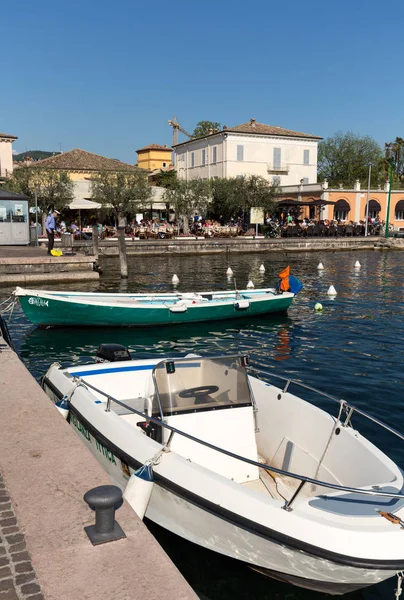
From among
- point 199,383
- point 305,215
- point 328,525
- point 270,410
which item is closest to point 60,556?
point 328,525

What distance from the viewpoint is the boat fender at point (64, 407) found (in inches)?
274

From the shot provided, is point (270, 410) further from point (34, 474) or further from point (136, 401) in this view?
point (34, 474)

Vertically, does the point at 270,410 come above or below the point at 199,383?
below

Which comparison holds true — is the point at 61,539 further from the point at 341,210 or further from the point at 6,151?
the point at 6,151

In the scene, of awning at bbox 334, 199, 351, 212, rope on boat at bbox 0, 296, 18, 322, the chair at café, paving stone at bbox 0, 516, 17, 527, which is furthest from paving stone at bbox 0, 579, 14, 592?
awning at bbox 334, 199, 351, 212

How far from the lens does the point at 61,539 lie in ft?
13.2

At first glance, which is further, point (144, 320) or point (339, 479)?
point (144, 320)

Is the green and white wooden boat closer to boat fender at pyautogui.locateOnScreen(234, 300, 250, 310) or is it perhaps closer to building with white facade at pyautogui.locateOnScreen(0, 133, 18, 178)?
boat fender at pyautogui.locateOnScreen(234, 300, 250, 310)

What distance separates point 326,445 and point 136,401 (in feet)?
8.73

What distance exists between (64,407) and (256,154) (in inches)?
2246

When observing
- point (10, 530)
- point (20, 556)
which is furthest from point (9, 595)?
point (10, 530)

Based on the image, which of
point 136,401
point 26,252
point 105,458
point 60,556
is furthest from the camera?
point 26,252

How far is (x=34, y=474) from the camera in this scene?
16.5 feet

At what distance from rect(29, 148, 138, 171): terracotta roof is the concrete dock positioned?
5205cm
